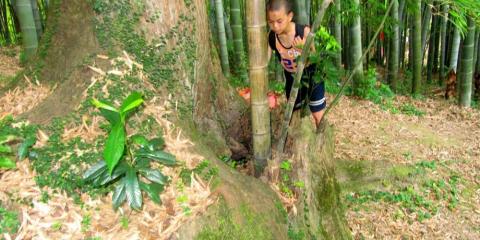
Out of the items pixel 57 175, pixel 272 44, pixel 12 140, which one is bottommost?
pixel 57 175

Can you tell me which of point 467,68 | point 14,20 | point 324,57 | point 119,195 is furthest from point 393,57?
point 14,20

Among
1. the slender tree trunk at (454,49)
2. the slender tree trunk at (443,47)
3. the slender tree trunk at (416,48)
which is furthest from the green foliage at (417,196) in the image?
the slender tree trunk at (443,47)

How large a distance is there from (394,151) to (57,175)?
3.91 m

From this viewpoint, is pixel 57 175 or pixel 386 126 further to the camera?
pixel 386 126

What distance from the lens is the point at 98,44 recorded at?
204cm

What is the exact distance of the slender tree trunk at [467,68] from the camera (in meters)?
6.18

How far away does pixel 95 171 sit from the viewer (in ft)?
5.37

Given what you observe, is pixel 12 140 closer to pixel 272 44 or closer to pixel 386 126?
pixel 272 44

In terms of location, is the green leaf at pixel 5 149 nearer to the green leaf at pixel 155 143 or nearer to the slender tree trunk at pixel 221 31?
the green leaf at pixel 155 143

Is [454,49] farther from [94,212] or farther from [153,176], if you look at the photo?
[94,212]

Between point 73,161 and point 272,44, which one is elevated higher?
point 272,44

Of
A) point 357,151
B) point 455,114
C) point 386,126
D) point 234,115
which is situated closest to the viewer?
point 234,115

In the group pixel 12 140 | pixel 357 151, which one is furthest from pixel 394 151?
pixel 12 140

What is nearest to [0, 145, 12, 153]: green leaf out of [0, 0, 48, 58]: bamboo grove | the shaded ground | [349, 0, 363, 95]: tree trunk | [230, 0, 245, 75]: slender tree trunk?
the shaded ground
